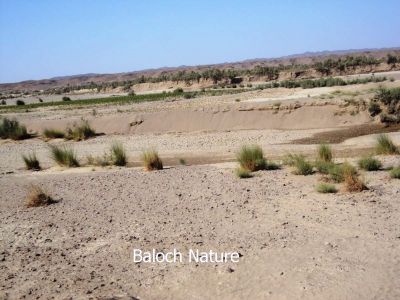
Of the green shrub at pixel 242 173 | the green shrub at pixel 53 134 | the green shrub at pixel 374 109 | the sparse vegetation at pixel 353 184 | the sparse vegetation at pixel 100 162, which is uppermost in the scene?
the sparse vegetation at pixel 353 184

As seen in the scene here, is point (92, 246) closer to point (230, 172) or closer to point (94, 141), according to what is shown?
point (230, 172)

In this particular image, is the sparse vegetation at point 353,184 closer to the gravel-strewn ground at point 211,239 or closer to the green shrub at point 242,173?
the gravel-strewn ground at point 211,239

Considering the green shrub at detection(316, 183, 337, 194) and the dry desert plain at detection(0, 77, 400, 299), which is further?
the green shrub at detection(316, 183, 337, 194)

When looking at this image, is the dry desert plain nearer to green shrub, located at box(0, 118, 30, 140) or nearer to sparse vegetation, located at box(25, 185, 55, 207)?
sparse vegetation, located at box(25, 185, 55, 207)

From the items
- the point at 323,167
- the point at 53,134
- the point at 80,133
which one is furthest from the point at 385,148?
the point at 53,134

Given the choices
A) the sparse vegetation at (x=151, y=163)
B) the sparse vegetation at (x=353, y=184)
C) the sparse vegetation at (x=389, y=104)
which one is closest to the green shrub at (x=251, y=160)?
the sparse vegetation at (x=151, y=163)

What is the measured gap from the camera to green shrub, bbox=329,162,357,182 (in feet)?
41.5

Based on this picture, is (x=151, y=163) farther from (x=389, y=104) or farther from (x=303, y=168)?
(x=389, y=104)

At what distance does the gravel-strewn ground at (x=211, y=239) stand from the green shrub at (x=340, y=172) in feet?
1.75

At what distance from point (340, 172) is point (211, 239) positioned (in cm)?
492

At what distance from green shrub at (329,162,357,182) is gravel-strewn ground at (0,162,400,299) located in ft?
1.75

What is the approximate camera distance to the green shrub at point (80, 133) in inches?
1168

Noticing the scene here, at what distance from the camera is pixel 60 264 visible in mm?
8766

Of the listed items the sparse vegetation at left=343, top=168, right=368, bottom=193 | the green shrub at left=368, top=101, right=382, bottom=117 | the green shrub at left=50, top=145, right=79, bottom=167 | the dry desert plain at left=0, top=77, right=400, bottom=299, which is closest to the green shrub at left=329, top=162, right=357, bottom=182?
the sparse vegetation at left=343, top=168, right=368, bottom=193
